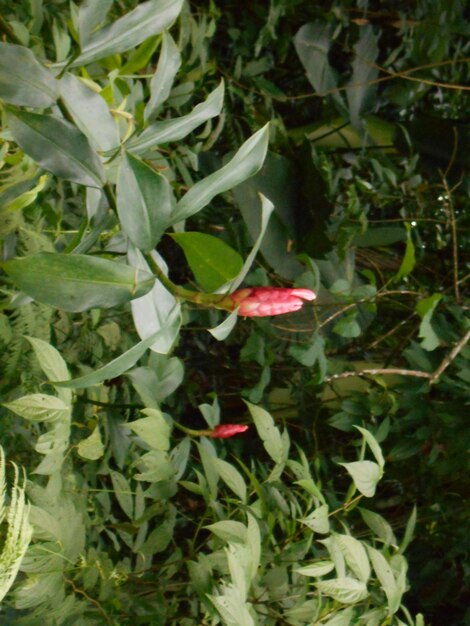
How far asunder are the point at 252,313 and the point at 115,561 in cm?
68

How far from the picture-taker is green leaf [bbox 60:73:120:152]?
1.53 feet

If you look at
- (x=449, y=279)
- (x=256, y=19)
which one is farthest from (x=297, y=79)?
(x=449, y=279)

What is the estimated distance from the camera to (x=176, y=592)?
35.6 inches

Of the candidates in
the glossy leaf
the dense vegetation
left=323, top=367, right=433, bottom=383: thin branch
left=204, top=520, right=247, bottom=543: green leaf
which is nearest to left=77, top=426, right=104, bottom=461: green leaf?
the dense vegetation

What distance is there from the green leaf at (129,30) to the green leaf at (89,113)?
23 mm

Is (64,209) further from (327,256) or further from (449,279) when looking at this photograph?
(449,279)

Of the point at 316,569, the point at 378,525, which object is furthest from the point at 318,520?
the point at 378,525

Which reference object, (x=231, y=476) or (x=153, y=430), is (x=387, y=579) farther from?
(x=153, y=430)

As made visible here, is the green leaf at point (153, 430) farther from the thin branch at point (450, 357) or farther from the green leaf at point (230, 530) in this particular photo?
the thin branch at point (450, 357)

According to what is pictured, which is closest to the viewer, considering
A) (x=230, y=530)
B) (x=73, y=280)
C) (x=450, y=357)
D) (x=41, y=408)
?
(x=73, y=280)

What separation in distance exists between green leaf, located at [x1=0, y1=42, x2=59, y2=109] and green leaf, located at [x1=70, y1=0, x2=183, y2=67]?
55 millimetres

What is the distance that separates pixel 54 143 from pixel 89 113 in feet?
0.17

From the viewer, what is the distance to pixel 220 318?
1362 mm

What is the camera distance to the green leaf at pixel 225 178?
0.47 m
